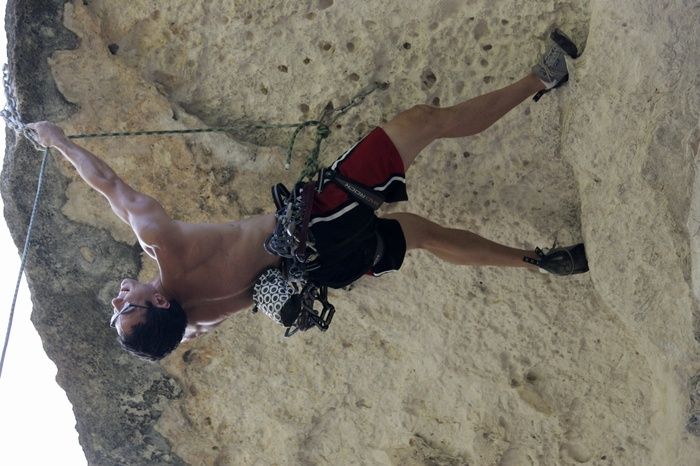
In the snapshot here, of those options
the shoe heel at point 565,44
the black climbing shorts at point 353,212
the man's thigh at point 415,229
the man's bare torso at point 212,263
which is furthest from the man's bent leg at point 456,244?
the shoe heel at point 565,44

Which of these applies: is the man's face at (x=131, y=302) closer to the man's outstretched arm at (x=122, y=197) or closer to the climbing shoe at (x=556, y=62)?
the man's outstretched arm at (x=122, y=197)

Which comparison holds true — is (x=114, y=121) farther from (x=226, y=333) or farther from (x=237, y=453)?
(x=237, y=453)

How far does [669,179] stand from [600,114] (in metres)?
0.32

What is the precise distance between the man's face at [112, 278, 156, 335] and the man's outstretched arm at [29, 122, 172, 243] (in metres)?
0.15

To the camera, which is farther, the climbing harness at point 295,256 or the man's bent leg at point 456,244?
the man's bent leg at point 456,244

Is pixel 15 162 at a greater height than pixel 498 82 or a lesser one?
lesser

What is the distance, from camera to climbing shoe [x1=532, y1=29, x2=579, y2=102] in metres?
3.02

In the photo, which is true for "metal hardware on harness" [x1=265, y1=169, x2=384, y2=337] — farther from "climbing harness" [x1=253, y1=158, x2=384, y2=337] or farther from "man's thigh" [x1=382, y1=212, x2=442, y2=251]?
"man's thigh" [x1=382, y1=212, x2=442, y2=251]

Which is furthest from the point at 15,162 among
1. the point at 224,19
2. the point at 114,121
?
the point at 224,19

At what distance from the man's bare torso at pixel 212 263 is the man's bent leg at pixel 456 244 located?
0.54m

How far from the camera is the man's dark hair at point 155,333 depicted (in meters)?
2.61

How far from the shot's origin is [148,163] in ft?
11.7

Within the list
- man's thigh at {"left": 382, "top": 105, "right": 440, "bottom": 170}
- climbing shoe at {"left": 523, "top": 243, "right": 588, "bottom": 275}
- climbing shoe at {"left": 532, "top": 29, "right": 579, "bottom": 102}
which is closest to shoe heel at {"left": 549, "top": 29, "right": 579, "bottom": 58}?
climbing shoe at {"left": 532, "top": 29, "right": 579, "bottom": 102}

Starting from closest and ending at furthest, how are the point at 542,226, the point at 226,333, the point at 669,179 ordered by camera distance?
the point at 669,179, the point at 542,226, the point at 226,333
